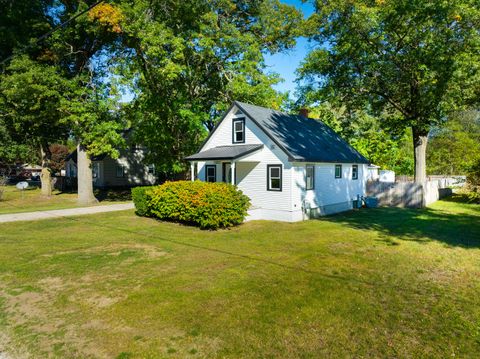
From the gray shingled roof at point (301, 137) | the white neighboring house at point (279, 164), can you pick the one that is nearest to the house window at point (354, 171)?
the white neighboring house at point (279, 164)

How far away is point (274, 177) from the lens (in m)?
18.2

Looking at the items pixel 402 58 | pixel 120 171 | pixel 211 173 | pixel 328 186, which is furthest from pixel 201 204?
pixel 120 171

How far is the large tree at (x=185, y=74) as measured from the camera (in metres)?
23.0

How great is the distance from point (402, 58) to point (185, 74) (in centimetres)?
1628

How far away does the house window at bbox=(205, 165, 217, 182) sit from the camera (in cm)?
2167

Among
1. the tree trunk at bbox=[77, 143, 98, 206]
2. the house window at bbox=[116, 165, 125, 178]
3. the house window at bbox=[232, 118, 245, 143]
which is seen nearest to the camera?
the house window at bbox=[232, 118, 245, 143]

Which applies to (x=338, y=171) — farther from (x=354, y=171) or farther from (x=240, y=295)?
(x=240, y=295)

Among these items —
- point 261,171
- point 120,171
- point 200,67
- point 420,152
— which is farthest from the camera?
point 120,171

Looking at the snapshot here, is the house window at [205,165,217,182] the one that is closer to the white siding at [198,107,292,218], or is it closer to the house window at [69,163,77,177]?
the white siding at [198,107,292,218]

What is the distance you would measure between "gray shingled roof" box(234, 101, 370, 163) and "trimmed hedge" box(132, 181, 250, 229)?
162 inches

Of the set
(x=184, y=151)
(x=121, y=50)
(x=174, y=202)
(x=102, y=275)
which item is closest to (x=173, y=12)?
(x=121, y=50)

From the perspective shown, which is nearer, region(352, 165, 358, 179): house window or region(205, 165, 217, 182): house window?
region(205, 165, 217, 182): house window

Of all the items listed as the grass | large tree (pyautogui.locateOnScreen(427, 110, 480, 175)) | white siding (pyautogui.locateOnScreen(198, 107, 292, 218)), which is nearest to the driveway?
the grass

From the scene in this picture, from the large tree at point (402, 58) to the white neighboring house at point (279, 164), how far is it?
6167 millimetres
